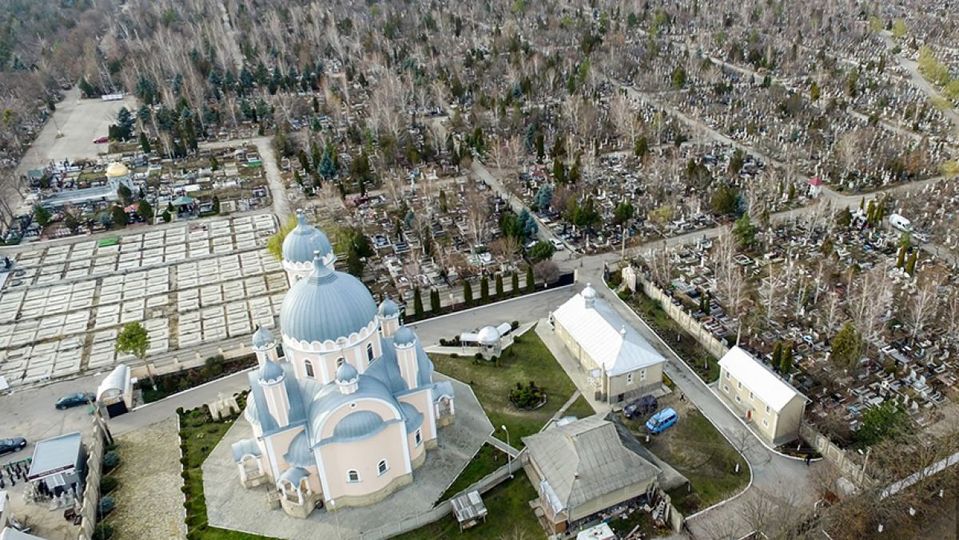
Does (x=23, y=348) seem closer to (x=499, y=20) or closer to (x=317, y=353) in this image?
(x=317, y=353)

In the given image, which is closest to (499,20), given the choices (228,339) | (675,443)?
(228,339)

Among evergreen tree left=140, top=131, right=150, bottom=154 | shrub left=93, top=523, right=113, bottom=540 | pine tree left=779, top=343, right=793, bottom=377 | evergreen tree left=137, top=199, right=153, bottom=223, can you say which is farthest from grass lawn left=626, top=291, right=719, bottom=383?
evergreen tree left=140, top=131, right=150, bottom=154

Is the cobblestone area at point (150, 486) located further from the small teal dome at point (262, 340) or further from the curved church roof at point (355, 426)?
the curved church roof at point (355, 426)

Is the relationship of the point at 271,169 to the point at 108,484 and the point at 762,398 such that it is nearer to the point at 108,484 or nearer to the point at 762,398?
the point at 108,484

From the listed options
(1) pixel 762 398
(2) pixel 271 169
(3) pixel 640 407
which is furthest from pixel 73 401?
(1) pixel 762 398

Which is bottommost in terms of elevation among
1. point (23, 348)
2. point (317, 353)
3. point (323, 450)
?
point (23, 348)
